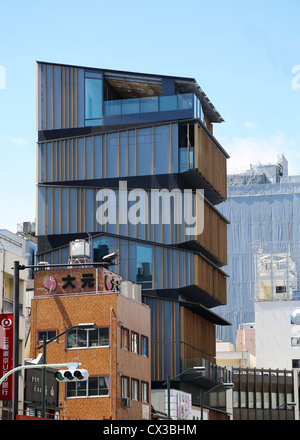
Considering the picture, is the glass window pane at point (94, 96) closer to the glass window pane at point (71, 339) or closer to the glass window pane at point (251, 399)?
the glass window pane at point (71, 339)

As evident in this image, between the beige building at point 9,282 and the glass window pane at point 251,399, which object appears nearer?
the beige building at point 9,282

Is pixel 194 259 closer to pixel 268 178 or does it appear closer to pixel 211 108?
pixel 211 108

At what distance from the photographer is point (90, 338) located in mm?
73688

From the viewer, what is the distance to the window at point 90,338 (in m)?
73.2

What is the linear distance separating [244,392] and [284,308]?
57.5 ft

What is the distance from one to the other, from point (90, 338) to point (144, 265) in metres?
25.3

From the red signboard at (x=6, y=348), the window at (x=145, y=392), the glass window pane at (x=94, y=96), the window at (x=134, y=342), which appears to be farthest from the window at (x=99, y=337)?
the glass window pane at (x=94, y=96)

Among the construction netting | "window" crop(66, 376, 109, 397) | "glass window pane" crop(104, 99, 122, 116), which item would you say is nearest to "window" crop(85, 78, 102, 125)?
"glass window pane" crop(104, 99, 122, 116)

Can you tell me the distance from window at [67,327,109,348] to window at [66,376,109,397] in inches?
96.2

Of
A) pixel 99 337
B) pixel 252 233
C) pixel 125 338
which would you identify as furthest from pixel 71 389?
pixel 252 233

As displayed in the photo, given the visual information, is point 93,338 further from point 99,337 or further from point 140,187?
point 140,187

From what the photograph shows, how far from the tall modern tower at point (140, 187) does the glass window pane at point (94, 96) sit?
0.10 meters

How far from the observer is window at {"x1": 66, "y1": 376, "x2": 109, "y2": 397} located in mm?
72375

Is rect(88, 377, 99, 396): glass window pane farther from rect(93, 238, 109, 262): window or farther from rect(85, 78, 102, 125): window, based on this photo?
rect(85, 78, 102, 125): window
